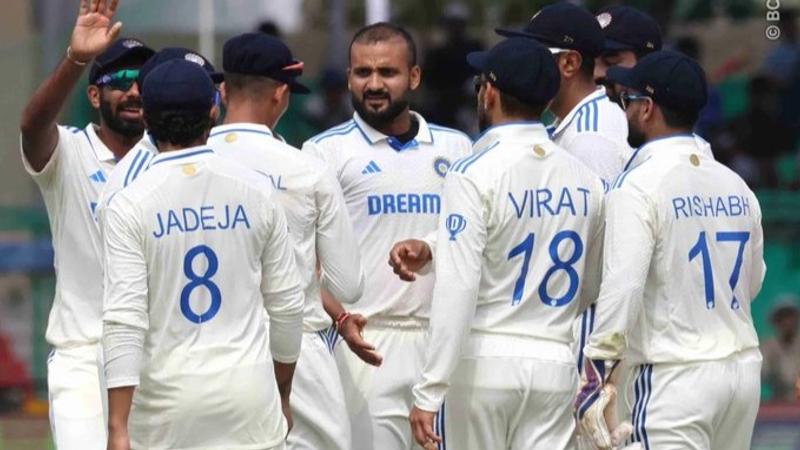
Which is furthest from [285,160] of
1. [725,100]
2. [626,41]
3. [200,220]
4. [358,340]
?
[725,100]

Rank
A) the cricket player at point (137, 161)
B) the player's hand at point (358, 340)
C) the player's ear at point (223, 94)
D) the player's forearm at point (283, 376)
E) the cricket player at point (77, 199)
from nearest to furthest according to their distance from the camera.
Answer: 1. the cricket player at point (137, 161)
2. the player's forearm at point (283, 376)
3. the cricket player at point (77, 199)
4. the player's ear at point (223, 94)
5. the player's hand at point (358, 340)

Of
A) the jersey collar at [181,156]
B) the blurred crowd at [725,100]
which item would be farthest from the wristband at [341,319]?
the blurred crowd at [725,100]

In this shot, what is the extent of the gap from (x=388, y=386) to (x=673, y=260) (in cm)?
181

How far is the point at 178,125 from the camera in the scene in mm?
7312

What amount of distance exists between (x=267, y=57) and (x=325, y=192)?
61 centimetres

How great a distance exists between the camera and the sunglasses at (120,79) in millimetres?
8797

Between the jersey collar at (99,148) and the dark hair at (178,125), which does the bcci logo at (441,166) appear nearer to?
the jersey collar at (99,148)

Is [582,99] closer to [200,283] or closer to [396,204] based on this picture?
[396,204]

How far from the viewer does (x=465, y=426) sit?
8.09 meters

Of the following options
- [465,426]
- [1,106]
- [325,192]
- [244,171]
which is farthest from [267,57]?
[1,106]

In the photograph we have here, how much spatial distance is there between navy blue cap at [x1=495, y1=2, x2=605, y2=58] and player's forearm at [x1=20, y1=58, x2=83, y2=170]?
2057mm

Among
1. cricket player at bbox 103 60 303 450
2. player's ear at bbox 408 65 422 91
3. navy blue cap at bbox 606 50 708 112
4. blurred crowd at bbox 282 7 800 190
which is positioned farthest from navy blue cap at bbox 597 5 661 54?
blurred crowd at bbox 282 7 800 190

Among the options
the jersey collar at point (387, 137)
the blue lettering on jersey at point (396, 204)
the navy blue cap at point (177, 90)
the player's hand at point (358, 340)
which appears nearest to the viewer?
the navy blue cap at point (177, 90)

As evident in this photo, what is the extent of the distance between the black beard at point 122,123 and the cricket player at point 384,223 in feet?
3.04
